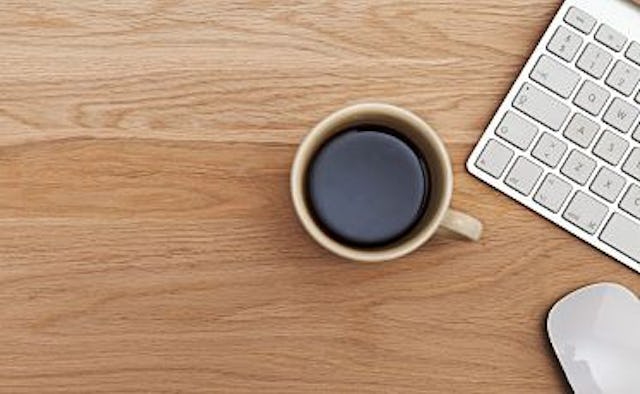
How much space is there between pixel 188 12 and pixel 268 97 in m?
0.07

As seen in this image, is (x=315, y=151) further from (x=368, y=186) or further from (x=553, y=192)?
(x=553, y=192)

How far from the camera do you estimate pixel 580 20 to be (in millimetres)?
822

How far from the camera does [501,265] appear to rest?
827mm

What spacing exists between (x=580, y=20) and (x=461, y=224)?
0.50 feet

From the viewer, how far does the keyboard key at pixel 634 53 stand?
0.82 m

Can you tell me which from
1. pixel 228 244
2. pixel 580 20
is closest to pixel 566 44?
pixel 580 20

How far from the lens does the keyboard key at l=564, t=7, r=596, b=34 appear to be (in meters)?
0.82

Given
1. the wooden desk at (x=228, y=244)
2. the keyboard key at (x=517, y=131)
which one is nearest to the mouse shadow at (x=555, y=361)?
the wooden desk at (x=228, y=244)

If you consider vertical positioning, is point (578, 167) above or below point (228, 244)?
above

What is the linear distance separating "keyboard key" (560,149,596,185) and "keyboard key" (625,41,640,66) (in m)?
0.07

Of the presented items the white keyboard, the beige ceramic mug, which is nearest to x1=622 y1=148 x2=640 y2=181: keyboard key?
the white keyboard

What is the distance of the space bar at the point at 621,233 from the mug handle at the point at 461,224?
0.09 meters

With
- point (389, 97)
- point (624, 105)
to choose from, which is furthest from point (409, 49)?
point (624, 105)

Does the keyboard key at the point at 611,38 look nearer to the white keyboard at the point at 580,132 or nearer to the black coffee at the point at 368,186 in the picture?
the white keyboard at the point at 580,132
